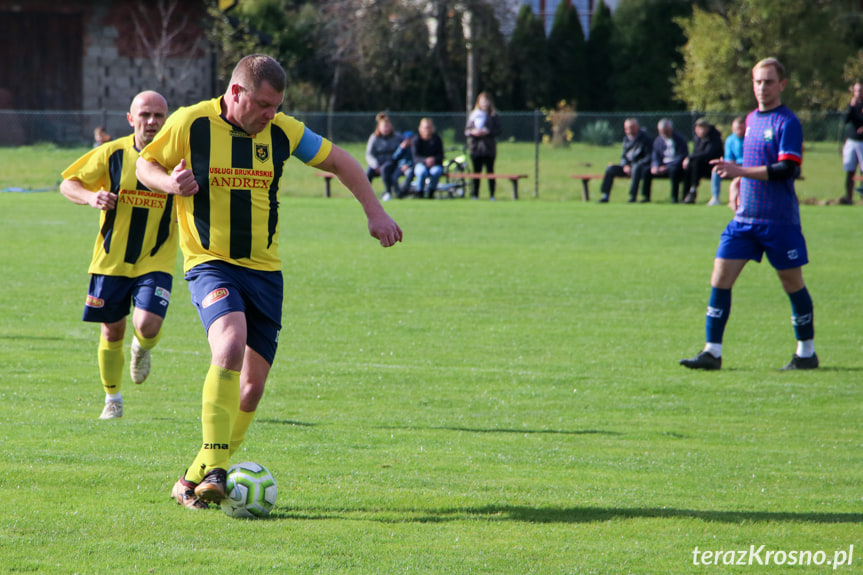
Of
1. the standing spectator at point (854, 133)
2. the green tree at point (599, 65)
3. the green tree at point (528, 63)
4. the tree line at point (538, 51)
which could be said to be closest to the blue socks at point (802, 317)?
the standing spectator at point (854, 133)

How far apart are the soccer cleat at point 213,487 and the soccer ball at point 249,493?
0.11ft

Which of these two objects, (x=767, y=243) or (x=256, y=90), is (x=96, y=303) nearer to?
(x=256, y=90)

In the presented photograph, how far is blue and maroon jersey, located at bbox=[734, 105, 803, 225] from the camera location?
8516 millimetres

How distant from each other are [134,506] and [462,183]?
22.6 metres

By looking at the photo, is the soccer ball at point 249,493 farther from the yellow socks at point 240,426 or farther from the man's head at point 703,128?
the man's head at point 703,128

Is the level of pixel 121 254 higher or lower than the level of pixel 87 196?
lower

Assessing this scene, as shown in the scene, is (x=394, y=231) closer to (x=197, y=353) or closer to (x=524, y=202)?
(x=197, y=353)

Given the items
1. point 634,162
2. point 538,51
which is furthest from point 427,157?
point 538,51

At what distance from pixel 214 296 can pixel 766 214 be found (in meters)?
5.18

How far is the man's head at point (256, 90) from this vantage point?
186 inches

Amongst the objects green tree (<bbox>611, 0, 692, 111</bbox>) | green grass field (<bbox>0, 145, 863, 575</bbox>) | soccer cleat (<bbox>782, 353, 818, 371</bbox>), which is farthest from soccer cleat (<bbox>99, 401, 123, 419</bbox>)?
green tree (<bbox>611, 0, 692, 111</bbox>)

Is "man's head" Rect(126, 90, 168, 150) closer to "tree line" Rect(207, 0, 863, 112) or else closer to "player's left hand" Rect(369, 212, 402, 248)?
"player's left hand" Rect(369, 212, 402, 248)

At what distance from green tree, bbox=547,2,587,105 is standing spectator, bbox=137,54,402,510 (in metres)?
43.0

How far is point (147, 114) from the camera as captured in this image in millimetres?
6555
